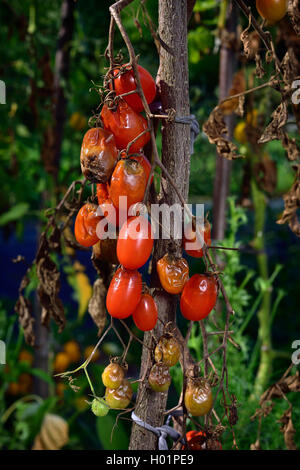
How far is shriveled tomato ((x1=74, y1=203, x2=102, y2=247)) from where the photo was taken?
380 mm

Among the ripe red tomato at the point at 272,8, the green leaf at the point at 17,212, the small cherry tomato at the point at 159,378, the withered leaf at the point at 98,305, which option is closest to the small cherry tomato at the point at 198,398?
the small cherry tomato at the point at 159,378

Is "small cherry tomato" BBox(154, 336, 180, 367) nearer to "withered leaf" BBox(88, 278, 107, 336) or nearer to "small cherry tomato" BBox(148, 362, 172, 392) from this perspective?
"small cherry tomato" BBox(148, 362, 172, 392)

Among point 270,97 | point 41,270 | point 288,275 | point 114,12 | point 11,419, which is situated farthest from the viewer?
point 288,275

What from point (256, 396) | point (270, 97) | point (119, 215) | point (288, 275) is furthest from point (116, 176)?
point (288, 275)

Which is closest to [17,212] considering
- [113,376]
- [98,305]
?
[98,305]

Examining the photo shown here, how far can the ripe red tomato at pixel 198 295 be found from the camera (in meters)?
0.36

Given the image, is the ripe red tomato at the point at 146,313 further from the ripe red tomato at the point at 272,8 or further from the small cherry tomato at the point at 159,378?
the ripe red tomato at the point at 272,8

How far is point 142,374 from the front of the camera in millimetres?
404

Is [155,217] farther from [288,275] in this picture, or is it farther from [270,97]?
[288,275]

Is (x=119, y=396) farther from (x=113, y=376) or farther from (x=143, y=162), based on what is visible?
(x=143, y=162)

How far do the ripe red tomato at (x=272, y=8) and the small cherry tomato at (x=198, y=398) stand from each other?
0.30 m

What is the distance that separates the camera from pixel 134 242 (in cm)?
33

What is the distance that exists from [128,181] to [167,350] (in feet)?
0.44
